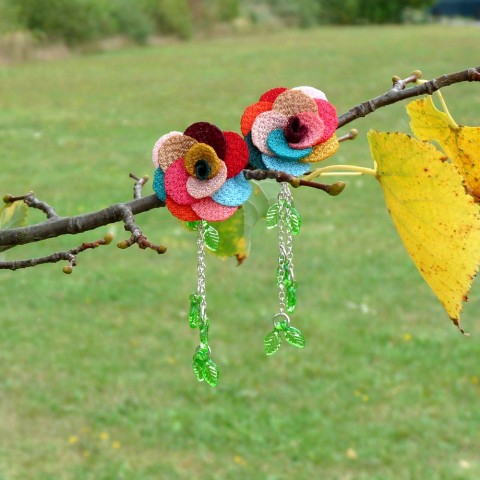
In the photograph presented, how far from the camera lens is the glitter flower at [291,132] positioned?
2.18ft

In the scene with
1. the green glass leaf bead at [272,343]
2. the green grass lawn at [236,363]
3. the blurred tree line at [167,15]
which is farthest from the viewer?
the blurred tree line at [167,15]

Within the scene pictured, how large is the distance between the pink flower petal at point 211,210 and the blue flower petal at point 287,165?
0.05 meters

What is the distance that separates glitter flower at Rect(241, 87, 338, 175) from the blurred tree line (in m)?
17.8

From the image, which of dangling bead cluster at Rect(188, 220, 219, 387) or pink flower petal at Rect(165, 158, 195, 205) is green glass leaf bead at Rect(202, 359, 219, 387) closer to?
dangling bead cluster at Rect(188, 220, 219, 387)

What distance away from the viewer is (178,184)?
667mm

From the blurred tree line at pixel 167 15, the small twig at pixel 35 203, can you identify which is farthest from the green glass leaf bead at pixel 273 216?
the blurred tree line at pixel 167 15

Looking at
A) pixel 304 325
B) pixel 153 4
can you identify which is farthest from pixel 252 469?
pixel 153 4

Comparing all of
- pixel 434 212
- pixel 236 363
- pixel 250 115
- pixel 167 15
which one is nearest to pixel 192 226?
pixel 250 115

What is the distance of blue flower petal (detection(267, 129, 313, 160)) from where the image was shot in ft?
2.17

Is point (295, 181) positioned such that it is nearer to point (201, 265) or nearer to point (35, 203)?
point (201, 265)

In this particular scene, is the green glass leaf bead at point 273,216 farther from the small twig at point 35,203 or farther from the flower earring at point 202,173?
the small twig at point 35,203

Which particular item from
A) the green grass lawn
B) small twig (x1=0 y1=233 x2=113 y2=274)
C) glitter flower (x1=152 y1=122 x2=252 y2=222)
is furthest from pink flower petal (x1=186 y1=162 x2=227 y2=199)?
the green grass lawn

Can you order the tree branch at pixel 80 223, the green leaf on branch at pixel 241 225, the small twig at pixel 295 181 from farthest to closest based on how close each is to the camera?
the green leaf on branch at pixel 241 225 < the tree branch at pixel 80 223 < the small twig at pixel 295 181

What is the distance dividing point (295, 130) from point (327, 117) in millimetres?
34
